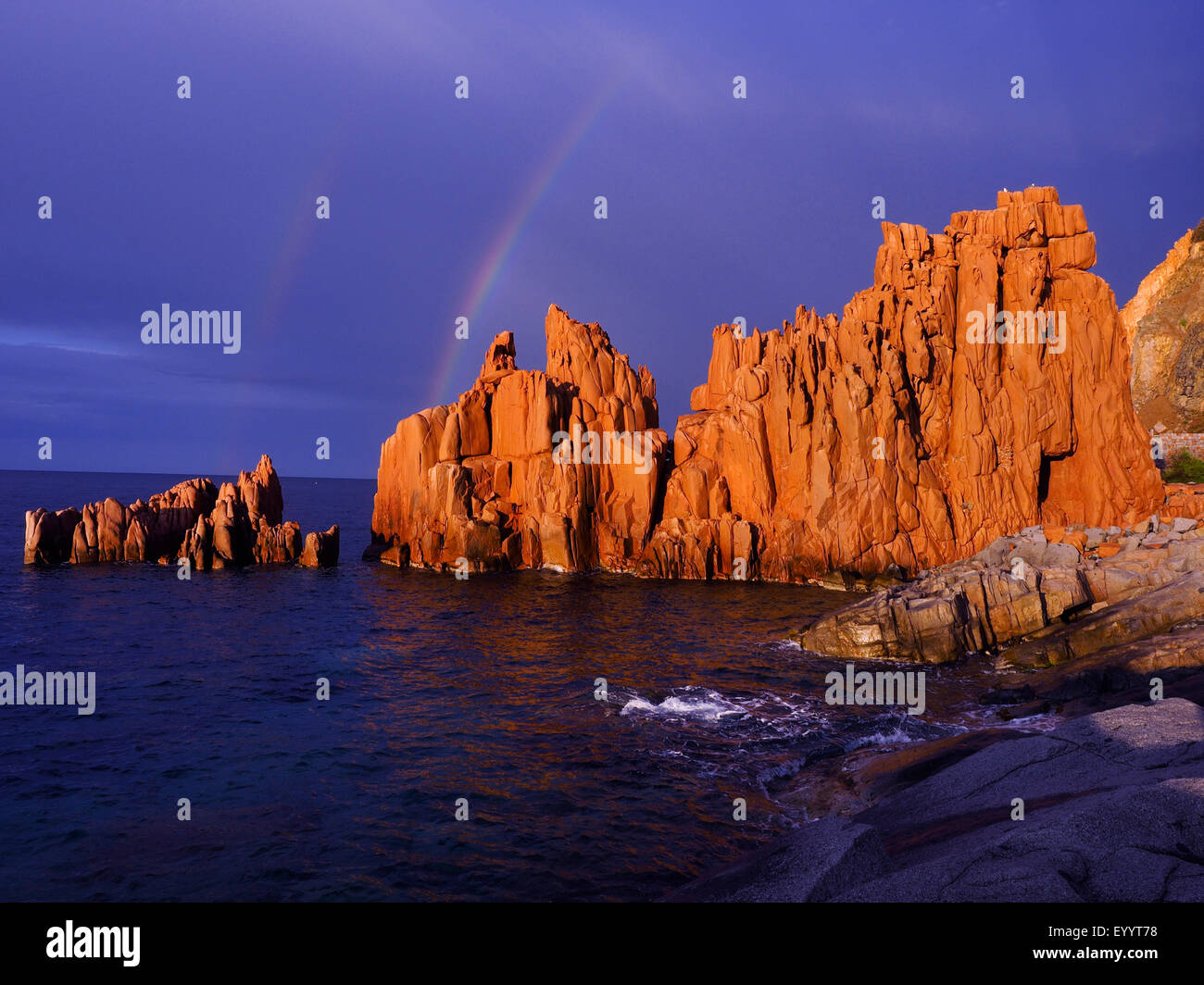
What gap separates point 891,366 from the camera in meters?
62.2

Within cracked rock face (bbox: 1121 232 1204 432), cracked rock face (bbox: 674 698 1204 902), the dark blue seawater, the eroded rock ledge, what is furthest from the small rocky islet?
cracked rock face (bbox: 674 698 1204 902)

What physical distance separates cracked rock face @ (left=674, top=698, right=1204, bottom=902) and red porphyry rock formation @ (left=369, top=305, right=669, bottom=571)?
170ft

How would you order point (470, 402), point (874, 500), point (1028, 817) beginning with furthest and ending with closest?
1. point (470, 402)
2. point (874, 500)
3. point (1028, 817)

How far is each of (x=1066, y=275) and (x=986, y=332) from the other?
333 inches

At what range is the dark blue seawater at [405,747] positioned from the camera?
16.5 metres

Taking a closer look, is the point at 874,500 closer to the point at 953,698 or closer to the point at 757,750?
the point at 953,698

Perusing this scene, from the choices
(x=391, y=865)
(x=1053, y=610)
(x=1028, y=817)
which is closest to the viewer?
(x=1028, y=817)

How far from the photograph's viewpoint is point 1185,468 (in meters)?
76.4

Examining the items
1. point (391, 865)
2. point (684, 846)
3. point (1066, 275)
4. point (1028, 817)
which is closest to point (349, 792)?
point (391, 865)

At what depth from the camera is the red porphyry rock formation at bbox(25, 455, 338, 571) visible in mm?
67625

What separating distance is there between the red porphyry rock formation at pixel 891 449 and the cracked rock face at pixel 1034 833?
4437cm

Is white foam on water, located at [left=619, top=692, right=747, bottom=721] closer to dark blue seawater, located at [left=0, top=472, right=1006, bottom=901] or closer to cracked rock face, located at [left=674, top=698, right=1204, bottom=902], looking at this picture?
dark blue seawater, located at [left=0, top=472, right=1006, bottom=901]

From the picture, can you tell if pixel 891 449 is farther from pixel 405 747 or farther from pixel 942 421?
pixel 405 747
